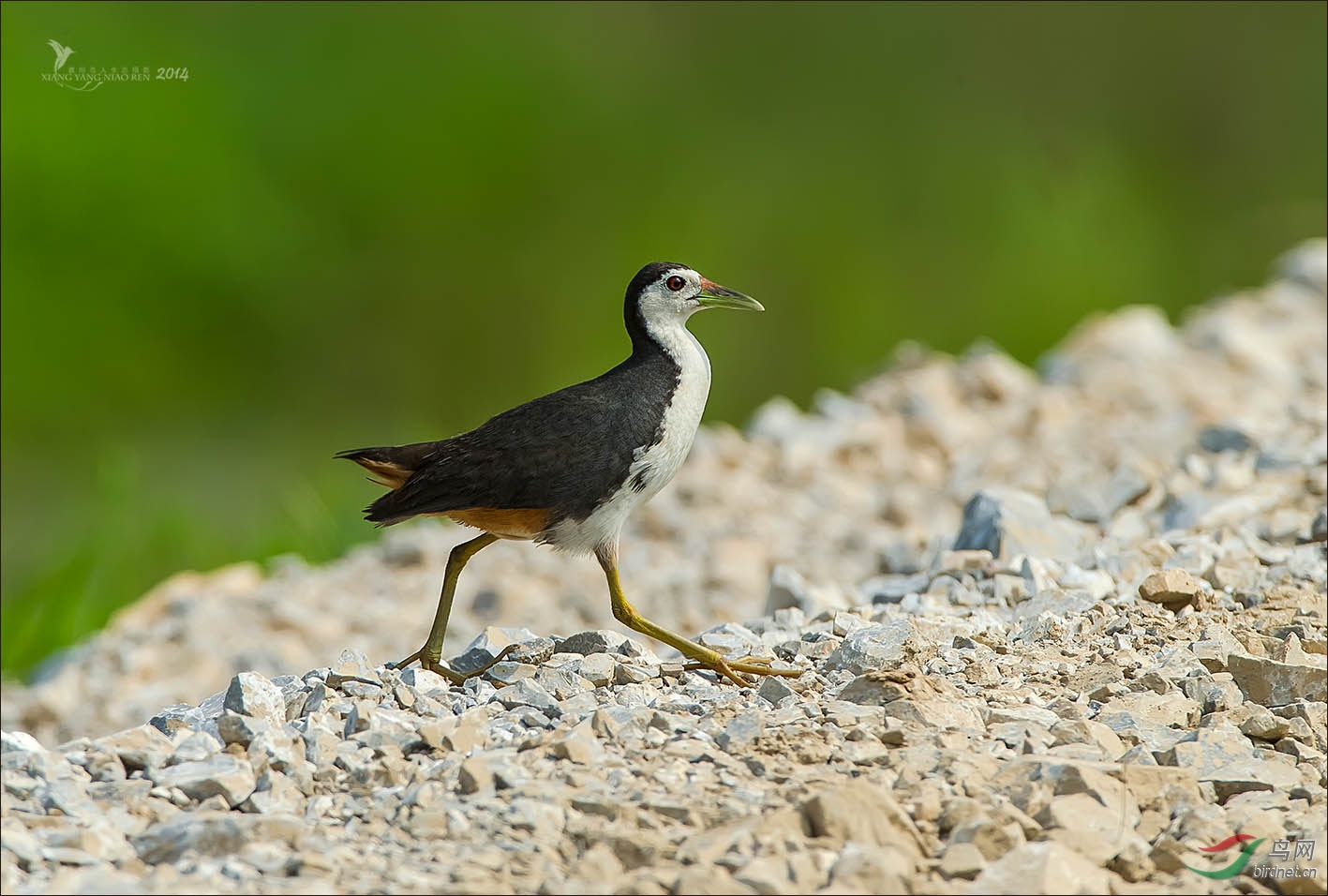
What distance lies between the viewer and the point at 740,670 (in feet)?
12.5

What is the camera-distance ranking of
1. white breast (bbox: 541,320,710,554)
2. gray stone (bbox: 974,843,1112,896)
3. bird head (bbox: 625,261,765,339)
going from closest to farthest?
gray stone (bbox: 974,843,1112,896), white breast (bbox: 541,320,710,554), bird head (bbox: 625,261,765,339)

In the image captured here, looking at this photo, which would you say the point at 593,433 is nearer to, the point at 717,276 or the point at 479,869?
the point at 479,869

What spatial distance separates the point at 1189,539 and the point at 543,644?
7.26 ft

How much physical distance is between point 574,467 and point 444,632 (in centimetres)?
57

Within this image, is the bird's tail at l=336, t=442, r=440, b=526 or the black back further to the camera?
the bird's tail at l=336, t=442, r=440, b=526

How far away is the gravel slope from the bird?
5.78 m

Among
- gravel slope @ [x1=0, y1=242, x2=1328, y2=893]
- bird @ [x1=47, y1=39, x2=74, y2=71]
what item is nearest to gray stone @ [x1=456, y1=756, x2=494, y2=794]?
gravel slope @ [x1=0, y1=242, x2=1328, y2=893]

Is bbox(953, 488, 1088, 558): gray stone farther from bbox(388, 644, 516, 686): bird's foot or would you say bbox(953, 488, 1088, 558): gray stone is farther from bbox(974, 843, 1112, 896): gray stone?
bbox(974, 843, 1112, 896): gray stone

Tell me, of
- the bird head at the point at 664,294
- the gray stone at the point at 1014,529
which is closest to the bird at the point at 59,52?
the bird head at the point at 664,294

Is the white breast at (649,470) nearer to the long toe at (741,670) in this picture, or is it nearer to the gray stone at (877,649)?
the long toe at (741,670)

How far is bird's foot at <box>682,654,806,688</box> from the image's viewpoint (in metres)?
3.75

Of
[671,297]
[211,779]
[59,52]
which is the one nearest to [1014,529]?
[671,297]

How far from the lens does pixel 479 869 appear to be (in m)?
2.65

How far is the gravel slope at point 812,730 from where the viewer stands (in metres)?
2.72
